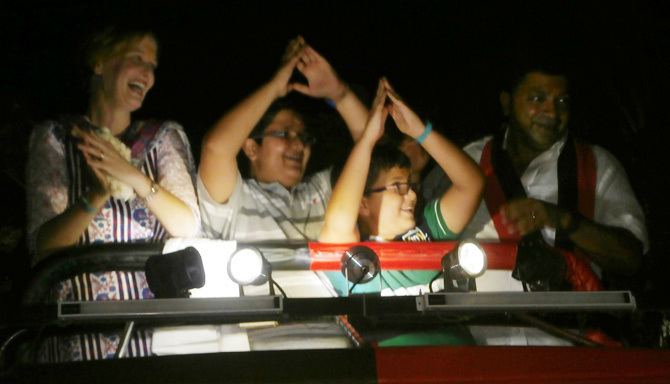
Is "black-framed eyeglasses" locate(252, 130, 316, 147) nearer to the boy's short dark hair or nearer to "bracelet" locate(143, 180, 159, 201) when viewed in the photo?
the boy's short dark hair

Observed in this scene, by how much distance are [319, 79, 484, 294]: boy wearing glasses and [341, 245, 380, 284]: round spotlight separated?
3.29 feet

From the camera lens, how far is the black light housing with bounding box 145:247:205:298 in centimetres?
239

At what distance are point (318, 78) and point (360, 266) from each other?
1624 millimetres

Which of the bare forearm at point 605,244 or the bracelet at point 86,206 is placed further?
the bare forearm at point 605,244

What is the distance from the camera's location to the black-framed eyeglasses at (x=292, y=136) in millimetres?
3994

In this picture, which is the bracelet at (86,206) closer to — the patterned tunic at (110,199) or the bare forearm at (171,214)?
the patterned tunic at (110,199)

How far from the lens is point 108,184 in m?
3.59

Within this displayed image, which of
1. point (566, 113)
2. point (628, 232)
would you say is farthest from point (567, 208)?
point (566, 113)

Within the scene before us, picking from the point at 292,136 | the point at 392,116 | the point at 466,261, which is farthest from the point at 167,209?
the point at 466,261

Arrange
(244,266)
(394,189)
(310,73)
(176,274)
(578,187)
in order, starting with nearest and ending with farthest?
(176,274), (244,266), (394,189), (310,73), (578,187)

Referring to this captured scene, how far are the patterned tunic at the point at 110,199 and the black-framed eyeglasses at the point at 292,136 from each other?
0.45 metres

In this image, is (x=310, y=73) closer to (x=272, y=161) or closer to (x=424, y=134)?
(x=272, y=161)

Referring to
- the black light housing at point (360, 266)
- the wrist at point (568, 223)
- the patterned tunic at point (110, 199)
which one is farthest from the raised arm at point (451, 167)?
the black light housing at point (360, 266)

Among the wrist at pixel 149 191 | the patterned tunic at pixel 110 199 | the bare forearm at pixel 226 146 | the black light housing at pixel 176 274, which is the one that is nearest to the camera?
the black light housing at pixel 176 274
